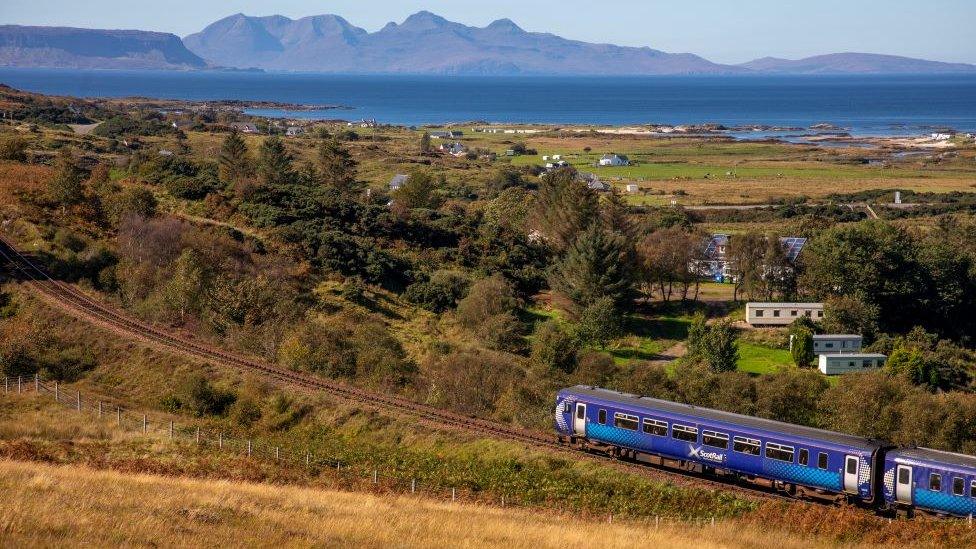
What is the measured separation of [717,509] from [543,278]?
1267 inches

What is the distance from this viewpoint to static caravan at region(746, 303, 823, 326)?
145 feet

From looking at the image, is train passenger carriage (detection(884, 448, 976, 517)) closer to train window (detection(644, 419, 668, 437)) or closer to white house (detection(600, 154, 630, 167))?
train window (detection(644, 419, 668, 437))

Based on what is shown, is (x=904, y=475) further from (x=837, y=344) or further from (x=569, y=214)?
(x=569, y=214)

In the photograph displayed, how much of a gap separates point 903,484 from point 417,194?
48.2 metres

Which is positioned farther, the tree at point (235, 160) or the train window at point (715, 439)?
the tree at point (235, 160)

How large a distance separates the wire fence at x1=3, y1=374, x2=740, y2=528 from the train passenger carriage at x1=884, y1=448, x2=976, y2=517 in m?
4.06

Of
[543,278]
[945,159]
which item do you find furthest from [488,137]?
[543,278]

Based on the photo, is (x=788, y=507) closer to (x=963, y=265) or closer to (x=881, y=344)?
(x=881, y=344)

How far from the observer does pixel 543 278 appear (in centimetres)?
5178

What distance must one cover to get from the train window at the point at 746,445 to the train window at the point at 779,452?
28 cm

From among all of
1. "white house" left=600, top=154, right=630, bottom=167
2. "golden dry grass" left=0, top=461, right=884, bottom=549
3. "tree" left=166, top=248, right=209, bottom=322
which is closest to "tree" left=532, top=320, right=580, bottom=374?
"tree" left=166, top=248, right=209, bottom=322

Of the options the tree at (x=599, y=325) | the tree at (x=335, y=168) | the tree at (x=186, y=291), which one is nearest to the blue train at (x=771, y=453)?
the tree at (x=599, y=325)

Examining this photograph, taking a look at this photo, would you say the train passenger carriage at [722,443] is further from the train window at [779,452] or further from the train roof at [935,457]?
the train roof at [935,457]

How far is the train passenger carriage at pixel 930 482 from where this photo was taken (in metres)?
18.7
